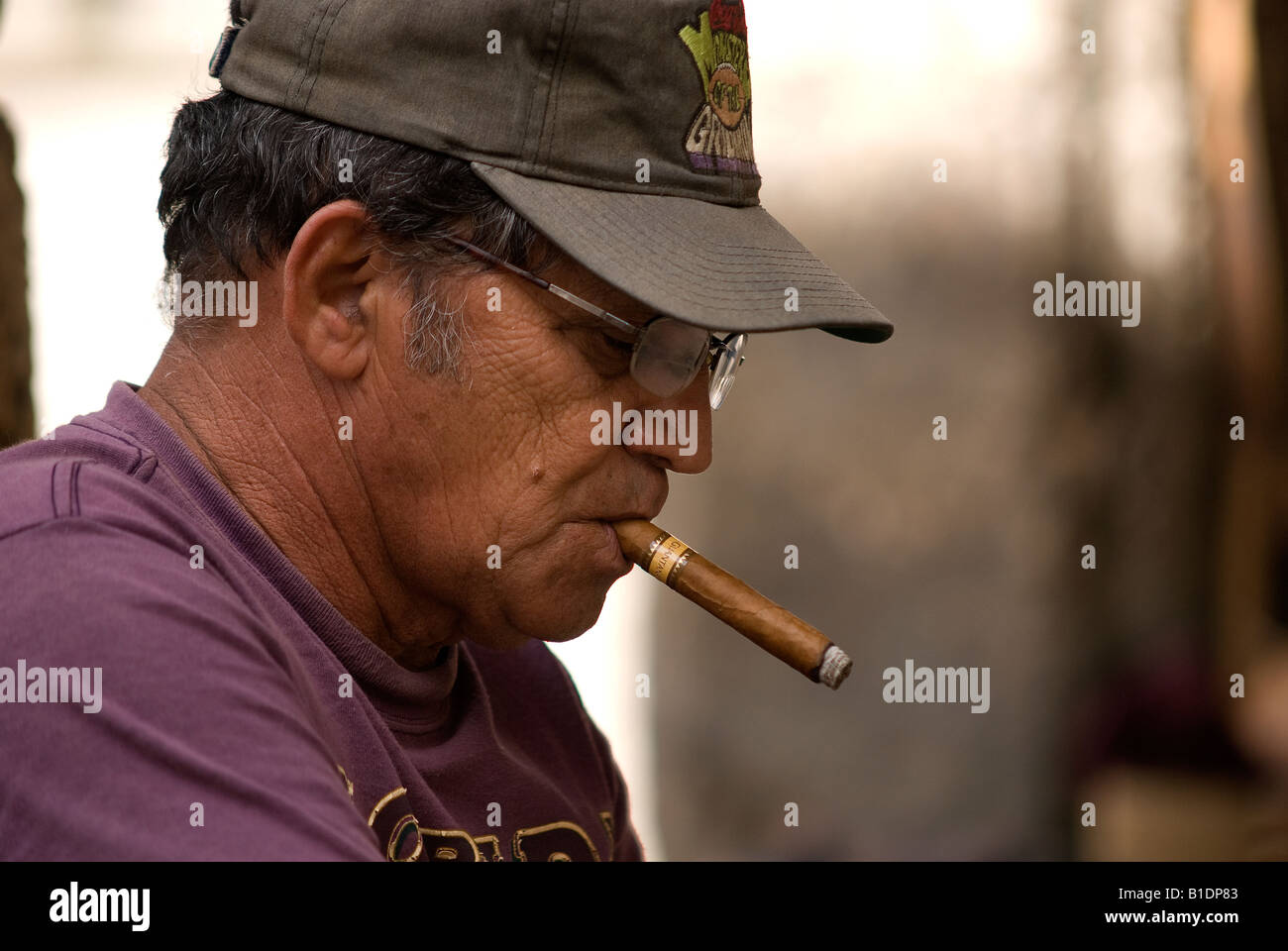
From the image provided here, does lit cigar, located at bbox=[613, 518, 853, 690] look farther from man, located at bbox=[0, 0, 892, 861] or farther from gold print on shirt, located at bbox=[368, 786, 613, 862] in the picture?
gold print on shirt, located at bbox=[368, 786, 613, 862]

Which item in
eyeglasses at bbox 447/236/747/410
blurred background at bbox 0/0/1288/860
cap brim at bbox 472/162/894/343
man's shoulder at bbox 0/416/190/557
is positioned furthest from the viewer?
blurred background at bbox 0/0/1288/860

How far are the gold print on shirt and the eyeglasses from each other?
0.63 meters

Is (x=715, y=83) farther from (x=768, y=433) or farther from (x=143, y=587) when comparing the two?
(x=768, y=433)

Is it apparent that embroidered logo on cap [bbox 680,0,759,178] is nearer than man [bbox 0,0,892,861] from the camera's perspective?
No

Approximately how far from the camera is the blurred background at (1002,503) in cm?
433

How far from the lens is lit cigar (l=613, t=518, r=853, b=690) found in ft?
5.29

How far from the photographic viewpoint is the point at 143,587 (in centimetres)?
120

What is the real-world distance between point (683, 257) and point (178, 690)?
775 millimetres

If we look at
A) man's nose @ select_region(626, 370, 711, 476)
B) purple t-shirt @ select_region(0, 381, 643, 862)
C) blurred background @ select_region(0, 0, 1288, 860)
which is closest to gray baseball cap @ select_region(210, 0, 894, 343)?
man's nose @ select_region(626, 370, 711, 476)

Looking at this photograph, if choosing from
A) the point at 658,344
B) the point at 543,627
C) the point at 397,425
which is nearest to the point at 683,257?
the point at 658,344

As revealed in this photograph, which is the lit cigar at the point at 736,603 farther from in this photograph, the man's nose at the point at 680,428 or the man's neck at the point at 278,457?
the man's neck at the point at 278,457

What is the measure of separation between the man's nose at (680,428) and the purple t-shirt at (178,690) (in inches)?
18.2

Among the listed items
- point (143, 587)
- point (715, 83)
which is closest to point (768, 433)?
point (715, 83)

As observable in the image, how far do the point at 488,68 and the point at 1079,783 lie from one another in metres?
3.83
